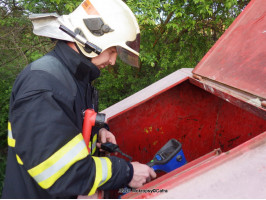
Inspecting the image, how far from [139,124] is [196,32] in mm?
2881

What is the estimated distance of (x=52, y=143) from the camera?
2.82 feet

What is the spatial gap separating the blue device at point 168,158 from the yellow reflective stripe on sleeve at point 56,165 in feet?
2.23

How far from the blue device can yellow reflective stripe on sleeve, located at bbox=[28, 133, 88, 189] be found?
0.68 m

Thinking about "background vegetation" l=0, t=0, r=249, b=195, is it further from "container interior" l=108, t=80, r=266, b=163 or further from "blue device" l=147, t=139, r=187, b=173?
"blue device" l=147, t=139, r=187, b=173

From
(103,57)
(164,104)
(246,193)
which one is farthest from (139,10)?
(246,193)

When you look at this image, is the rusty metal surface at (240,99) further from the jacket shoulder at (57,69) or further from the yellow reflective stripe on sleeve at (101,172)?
the jacket shoulder at (57,69)

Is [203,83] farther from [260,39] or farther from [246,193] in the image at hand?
[246,193]

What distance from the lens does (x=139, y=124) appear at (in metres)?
2.09

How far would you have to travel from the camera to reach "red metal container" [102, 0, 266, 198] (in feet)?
2.76

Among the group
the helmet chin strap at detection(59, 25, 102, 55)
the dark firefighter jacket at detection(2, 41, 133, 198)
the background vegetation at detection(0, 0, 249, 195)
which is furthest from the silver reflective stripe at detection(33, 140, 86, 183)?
the background vegetation at detection(0, 0, 249, 195)

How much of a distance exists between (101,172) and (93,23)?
2.65ft

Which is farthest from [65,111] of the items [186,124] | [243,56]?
[186,124]

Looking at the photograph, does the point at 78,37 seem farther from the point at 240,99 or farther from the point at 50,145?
the point at 240,99

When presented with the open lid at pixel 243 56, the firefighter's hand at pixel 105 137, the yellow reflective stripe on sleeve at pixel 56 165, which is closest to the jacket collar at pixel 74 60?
the yellow reflective stripe on sleeve at pixel 56 165
